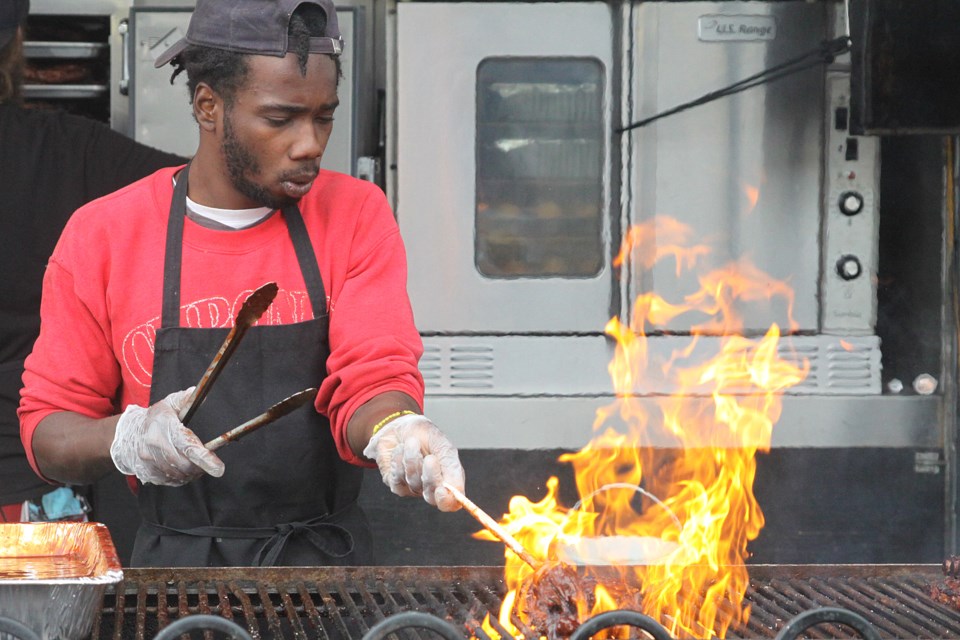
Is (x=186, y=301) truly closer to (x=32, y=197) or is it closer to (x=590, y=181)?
(x=32, y=197)

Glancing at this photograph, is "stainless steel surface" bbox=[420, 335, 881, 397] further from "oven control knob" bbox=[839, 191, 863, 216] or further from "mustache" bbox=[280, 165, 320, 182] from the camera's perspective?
"mustache" bbox=[280, 165, 320, 182]

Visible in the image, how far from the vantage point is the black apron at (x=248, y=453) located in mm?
2359

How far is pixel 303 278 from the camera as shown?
244 cm

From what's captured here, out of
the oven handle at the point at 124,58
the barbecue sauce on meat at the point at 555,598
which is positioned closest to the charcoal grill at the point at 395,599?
the barbecue sauce on meat at the point at 555,598

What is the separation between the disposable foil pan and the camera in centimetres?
170

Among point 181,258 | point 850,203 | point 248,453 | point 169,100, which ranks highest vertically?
point 169,100

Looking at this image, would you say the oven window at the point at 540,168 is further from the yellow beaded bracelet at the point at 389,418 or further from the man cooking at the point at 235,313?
the yellow beaded bracelet at the point at 389,418

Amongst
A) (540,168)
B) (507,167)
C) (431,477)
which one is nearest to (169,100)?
(507,167)

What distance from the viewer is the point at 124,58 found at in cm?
436

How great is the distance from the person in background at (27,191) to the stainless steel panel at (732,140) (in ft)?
6.01

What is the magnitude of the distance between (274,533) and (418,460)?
0.53 meters

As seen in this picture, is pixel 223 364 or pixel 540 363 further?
pixel 540 363

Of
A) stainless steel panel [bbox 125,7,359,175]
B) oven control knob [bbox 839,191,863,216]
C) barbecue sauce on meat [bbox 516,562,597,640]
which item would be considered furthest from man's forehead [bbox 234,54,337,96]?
oven control knob [bbox 839,191,863,216]

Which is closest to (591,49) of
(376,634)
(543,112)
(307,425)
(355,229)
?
(543,112)
